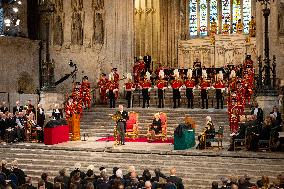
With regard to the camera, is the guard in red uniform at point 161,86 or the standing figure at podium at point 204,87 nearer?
the standing figure at podium at point 204,87

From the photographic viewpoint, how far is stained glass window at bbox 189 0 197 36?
29.8 m

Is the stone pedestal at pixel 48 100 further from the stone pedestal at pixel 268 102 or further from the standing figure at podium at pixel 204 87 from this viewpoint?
the stone pedestal at pixel 268 102

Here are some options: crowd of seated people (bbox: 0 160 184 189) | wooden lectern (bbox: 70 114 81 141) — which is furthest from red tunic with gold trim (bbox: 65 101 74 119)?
crowd of seated people (bbox: 0 160 184 189)

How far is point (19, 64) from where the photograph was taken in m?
24.9

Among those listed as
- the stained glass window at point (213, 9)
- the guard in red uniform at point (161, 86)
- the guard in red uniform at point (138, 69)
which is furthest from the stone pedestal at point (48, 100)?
the stained glass window at point (213, 9)

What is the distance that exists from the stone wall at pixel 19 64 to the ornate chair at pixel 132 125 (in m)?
7.17

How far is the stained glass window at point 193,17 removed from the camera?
2983 centimetres

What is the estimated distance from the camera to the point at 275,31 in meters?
21.6

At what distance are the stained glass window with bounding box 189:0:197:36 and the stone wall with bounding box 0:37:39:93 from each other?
321 inches

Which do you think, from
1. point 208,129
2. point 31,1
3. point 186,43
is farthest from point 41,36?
point 208,129

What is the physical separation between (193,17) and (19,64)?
9.54 m

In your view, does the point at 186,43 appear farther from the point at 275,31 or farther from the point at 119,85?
the point at 275,31

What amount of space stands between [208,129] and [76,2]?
36.3 ft

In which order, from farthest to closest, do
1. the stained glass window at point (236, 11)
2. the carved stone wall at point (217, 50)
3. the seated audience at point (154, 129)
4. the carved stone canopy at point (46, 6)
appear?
the stained glass window at point (236, 11), the carved stone wall at point (217, 50), the carved stone canopy at point (46, 6), the seated audience at point (154, 129)
